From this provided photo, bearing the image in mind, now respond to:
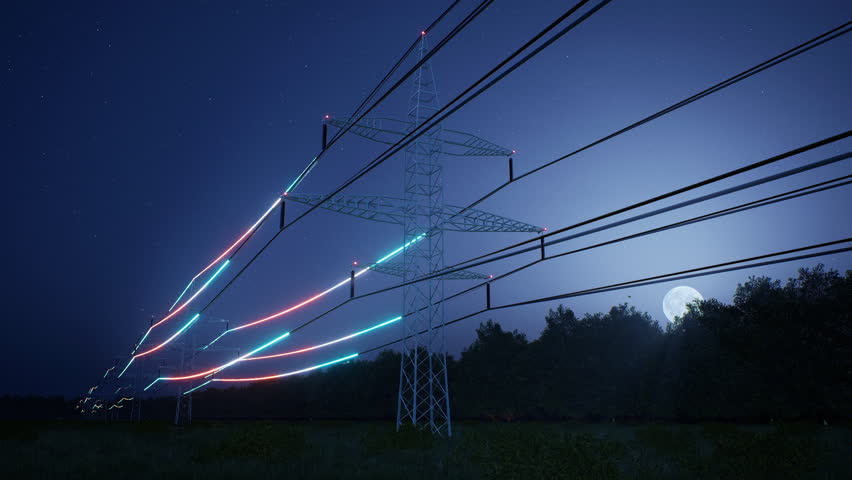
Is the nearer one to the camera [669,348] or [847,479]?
[847,479]

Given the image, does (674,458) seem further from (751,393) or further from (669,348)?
(669,348)

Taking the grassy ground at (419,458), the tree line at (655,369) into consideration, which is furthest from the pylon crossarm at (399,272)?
the tree line at (655,369)

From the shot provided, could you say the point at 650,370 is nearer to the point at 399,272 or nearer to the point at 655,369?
the point at 655,369

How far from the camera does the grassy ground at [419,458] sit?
49.4 ft

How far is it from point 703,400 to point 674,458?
27.9 metres

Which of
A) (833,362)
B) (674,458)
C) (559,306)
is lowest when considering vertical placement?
(674,458)

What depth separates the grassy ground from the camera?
592 inches

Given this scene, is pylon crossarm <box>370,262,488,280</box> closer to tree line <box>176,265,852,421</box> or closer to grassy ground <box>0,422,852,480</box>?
grassy ground <box>0,422,852,480</box>

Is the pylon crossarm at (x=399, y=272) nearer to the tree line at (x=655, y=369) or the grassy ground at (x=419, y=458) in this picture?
the grassy ground at (x=419, y=458)

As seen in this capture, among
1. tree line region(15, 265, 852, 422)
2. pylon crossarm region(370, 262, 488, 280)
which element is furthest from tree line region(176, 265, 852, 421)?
pylon crossarm region(370, 262, 488, 280)

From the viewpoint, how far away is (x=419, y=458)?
19000 mm

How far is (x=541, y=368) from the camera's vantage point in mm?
64062

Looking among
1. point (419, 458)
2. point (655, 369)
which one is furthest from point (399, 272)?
point (655, 369)

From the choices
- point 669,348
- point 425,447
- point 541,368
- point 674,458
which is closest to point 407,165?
point 425,447
